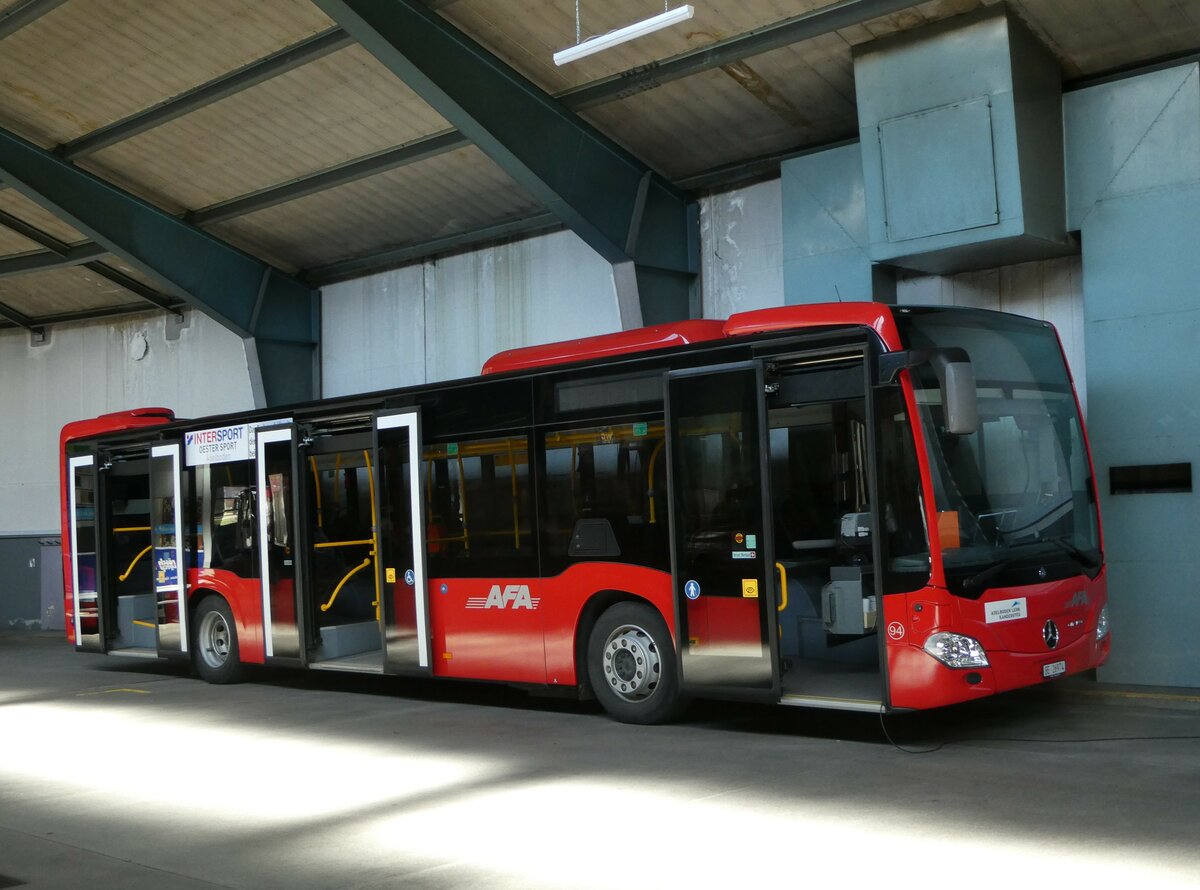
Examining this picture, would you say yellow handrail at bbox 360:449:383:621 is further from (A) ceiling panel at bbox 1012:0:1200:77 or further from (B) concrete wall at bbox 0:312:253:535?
(B) concrete wall at bbox 0:312:253:535

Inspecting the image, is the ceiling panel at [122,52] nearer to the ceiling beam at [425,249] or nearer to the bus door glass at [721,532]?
the ceiling beam at [425,249]

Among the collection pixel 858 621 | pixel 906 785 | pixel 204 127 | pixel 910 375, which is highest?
pixel 204 127

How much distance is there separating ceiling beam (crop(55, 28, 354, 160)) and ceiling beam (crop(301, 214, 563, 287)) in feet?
12.7

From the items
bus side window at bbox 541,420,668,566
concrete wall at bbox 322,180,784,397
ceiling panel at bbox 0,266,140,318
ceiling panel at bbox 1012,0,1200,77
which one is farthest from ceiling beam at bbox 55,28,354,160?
ceiling panel at bbox 1012,0,1200,77

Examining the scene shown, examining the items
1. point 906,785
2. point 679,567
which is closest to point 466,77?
point 679,567

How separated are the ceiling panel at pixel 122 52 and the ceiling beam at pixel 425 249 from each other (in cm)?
418

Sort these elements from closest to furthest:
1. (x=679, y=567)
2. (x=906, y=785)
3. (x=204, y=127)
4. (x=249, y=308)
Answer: (x=906, y=785) → (x=679, y=567) → (x=204, y=127) → (x=249, y=308)

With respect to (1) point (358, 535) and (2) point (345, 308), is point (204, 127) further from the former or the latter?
(1) point (358, 535)

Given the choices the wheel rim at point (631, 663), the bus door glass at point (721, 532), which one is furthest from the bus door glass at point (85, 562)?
the bus door glass at point (721, 532)

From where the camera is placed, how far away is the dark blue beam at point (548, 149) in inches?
503

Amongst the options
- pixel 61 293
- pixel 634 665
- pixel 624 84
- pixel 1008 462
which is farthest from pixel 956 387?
pixel 61 293

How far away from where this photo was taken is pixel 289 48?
14438 millimetres

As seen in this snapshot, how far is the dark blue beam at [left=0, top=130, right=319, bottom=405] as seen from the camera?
1789 cm

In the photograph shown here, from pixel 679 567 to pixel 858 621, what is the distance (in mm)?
1479
